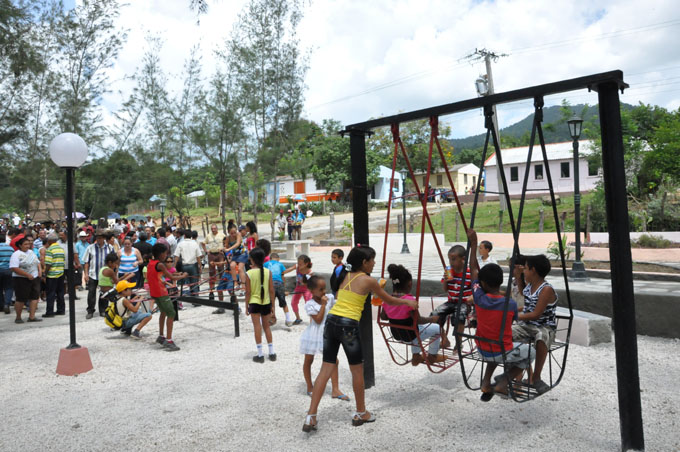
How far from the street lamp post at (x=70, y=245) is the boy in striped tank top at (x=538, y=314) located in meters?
5.26

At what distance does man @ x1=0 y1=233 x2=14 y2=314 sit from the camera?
10.5 metres

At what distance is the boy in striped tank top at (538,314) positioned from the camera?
4.66m

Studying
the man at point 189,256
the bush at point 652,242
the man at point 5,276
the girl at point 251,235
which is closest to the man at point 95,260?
the man at point 5,276

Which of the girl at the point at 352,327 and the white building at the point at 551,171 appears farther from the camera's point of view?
the white building at the point at 551,171

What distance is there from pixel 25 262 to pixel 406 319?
26.8 ft

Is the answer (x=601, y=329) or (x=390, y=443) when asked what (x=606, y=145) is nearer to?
(x=390, y=443)

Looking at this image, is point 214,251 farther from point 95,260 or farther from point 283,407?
point 283,407

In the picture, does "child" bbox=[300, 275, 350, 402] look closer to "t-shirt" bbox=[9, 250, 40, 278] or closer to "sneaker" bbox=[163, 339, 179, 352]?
"sneaker" bbox=[163, 339, 179, 352]

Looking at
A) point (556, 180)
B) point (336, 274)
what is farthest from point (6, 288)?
point (556, 180)

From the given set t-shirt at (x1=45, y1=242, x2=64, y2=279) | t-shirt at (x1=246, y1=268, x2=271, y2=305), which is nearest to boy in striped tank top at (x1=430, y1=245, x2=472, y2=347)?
t-shirt at (x1=246, y1=268, x2=271, y2=305)

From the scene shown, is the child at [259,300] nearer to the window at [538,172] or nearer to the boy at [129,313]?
the boy at [129,313]

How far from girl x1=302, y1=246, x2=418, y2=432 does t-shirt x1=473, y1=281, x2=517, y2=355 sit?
0.55 meters

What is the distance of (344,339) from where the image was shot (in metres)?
4.53

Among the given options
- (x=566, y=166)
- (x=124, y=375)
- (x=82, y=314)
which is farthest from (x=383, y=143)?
(x=124, y=375)
